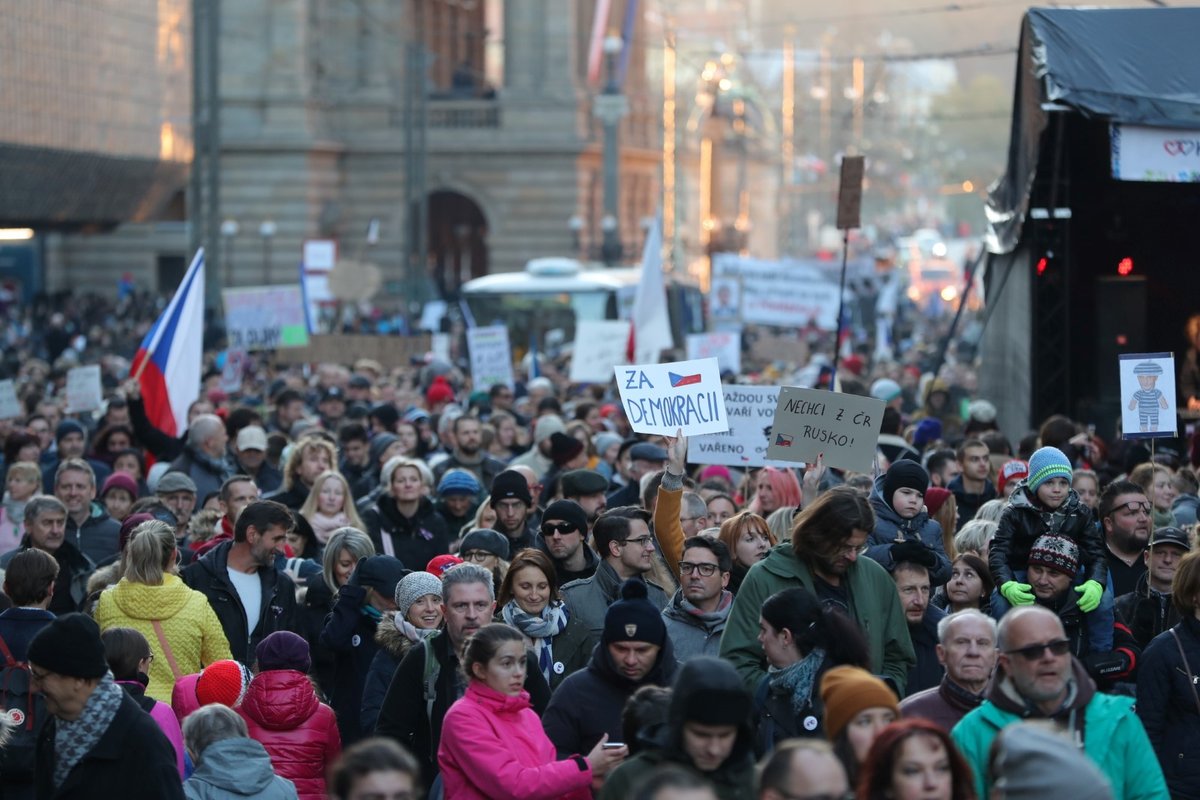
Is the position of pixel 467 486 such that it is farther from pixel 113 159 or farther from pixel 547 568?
pixel 113 159

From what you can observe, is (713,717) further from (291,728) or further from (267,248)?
(267,248)

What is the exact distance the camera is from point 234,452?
14188mm

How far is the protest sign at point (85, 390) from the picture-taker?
57.8ft

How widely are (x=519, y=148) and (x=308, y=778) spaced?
162 ft

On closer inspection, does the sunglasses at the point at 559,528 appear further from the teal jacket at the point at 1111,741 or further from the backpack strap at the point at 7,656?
the teal jacket at the point at 1111,741

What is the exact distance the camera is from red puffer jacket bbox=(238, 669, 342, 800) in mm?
7266

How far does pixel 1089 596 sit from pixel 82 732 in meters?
3.56

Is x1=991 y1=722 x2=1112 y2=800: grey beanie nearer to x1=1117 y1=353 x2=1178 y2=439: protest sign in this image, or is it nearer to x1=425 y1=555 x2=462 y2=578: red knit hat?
x1=425 y1=555 x2=462 y2=578: red knit hat

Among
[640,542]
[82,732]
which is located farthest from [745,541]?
[82,732]

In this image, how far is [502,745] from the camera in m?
6.37

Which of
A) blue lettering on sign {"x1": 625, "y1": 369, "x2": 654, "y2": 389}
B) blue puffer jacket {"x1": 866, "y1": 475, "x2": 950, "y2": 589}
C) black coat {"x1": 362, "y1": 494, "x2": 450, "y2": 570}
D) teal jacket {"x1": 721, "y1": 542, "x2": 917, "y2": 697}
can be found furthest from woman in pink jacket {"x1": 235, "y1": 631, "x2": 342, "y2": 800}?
black coat {"x1": 362, "y1": 494, "x2": 450, "y2": 570}

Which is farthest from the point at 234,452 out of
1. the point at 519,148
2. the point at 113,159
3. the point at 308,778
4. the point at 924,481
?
the point at 519,148

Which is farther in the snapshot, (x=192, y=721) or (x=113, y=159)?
(x=113, y=159)

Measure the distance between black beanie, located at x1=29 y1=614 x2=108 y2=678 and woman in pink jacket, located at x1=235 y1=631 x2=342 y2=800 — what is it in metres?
0.96
